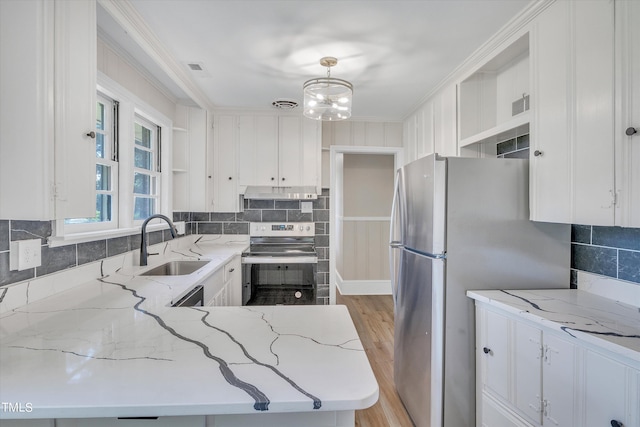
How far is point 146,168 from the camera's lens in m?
2.66

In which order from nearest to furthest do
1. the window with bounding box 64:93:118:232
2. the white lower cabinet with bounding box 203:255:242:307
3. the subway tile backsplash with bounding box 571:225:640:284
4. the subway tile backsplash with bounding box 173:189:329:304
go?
the subway tile backsplash with bounding box 571:225:640:284 < the window with bounding box 64:93:118:232 < the white lower cabinet with bounding box 203:255:242:307 < the subway tile backsplash with bounding box 173:189:329:304

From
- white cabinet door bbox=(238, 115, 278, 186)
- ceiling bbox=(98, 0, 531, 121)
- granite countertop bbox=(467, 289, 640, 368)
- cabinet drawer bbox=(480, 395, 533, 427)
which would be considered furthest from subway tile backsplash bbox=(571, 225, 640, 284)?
white cabinet door bbox=(238, 115, 278, 186)

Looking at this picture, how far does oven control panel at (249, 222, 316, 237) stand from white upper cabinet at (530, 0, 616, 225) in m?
2.33

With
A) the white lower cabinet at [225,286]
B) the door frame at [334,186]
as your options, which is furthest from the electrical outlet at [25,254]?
the door frame at [334,186]

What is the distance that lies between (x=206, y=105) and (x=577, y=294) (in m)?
3.36

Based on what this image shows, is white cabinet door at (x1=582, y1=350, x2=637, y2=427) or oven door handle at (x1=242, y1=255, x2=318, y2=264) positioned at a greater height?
oven door handle at (x1=242, y1=255, x2=318, y2=264)

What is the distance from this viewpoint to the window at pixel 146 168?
2.49 metres

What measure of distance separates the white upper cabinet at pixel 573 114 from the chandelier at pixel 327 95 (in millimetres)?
1102

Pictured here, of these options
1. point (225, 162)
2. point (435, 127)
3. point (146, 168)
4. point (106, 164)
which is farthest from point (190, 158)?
point (435, 127)

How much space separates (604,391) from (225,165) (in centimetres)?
328

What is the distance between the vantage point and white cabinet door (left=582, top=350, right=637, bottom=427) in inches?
39.4

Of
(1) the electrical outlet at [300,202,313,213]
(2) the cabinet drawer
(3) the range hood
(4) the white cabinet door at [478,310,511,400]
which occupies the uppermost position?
(3) the range hood

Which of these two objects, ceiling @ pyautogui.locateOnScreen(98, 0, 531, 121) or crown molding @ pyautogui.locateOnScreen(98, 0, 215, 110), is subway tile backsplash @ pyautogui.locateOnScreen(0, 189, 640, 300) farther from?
crown molding @ pyautogui.locateOnScreen(98, 0, 215, 110)

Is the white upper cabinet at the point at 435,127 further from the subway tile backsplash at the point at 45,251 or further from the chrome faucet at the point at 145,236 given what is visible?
the subway tile backsplash at the point at 45,251
